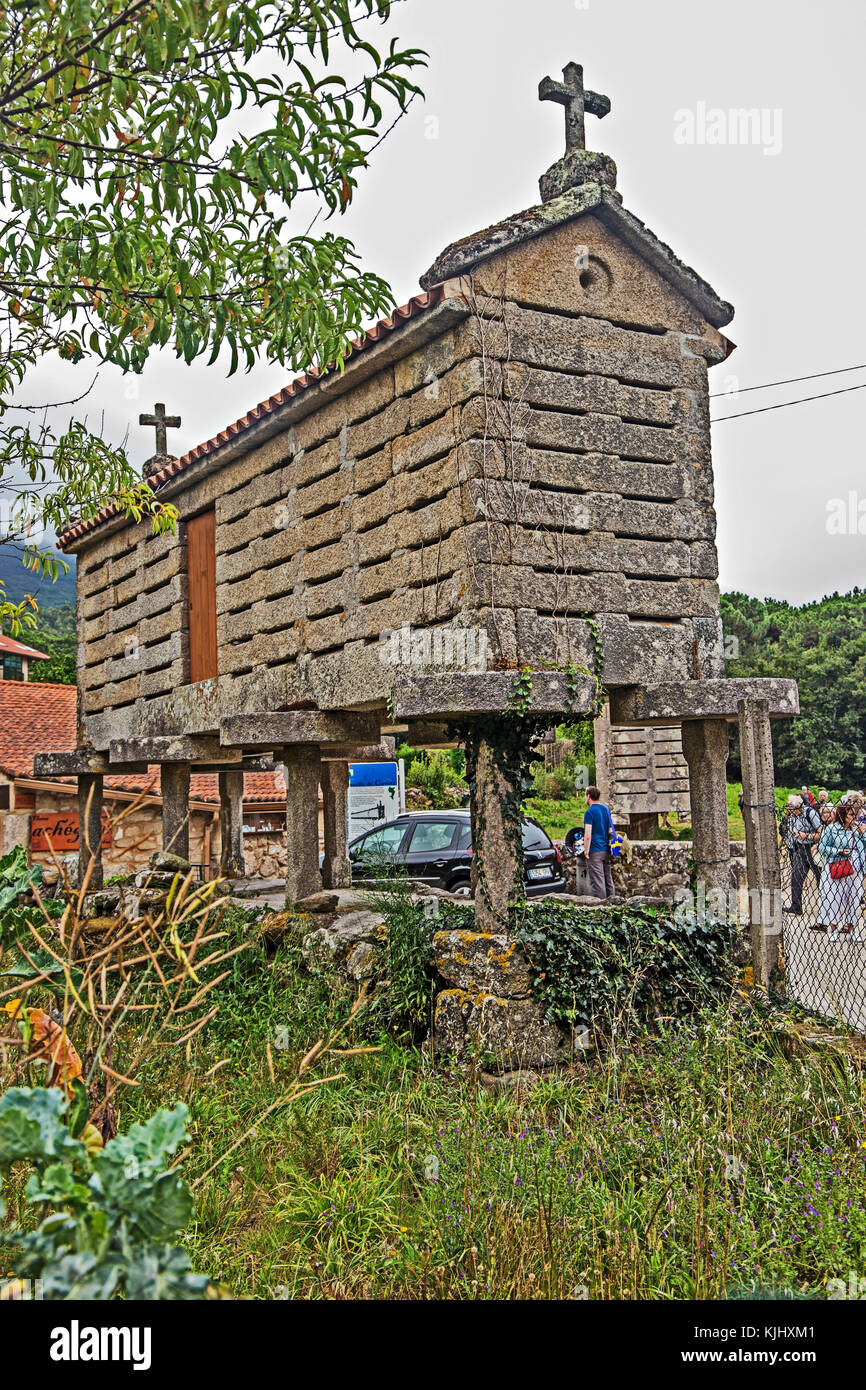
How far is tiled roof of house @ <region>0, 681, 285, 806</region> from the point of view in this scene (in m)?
15.8

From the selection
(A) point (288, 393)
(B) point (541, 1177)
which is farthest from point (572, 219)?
(B) point (541, 1177)

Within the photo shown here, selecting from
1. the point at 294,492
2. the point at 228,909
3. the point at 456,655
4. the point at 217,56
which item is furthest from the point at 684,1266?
the point at 294,492

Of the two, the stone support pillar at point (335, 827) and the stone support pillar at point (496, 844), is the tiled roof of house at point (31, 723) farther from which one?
the stone support pillar at point (496, 844)

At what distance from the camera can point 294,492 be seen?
7.89m

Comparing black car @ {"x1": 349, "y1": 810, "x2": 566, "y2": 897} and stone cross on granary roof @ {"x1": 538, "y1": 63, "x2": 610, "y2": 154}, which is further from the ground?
stone cross on granary roof @ {"x1": 538, "y1": 63, "x2": 610, "y2": 154}

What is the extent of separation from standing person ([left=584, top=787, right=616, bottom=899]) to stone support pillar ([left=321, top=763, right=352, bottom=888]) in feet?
9.26

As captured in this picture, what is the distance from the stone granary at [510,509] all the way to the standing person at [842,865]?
3247 mm

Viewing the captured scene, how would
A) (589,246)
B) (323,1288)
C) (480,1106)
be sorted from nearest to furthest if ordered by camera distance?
(323,1288)
(480,1106)
(589,246)

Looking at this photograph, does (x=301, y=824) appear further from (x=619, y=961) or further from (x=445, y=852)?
(x=445, y=852)

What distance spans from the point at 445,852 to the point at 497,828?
236 inches

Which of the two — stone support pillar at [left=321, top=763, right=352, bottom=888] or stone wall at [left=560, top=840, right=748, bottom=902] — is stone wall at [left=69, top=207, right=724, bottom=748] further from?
stone wall at [left=560, top=840, right=748, bottom=902]

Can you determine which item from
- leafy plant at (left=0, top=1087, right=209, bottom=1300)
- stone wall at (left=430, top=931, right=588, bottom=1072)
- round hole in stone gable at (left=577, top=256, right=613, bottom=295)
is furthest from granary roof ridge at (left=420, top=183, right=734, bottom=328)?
leafy plant at (left=0, top=1087, right=209, bottom=1300)
